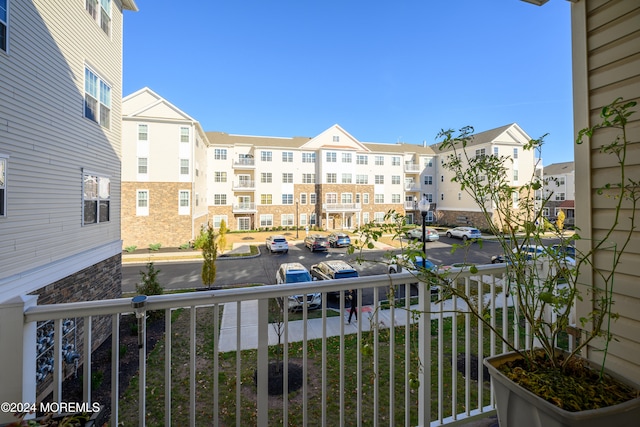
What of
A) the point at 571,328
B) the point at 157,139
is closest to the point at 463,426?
the point at 571,328

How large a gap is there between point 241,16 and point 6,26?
14.1 feet

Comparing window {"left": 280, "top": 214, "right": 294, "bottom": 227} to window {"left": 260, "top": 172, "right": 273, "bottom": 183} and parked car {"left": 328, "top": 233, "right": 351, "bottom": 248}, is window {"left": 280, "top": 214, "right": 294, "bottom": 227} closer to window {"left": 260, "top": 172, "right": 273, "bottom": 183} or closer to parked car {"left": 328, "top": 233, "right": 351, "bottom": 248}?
window {"left": 260, "top": 172, "right": 273, "bottom": 183}

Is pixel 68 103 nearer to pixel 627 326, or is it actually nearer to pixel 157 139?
pixel 627 326

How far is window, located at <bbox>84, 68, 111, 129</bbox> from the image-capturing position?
6684 mm

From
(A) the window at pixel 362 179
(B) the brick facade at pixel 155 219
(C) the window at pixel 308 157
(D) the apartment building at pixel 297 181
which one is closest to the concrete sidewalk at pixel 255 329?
(B) the brick facade at pixel 155 219

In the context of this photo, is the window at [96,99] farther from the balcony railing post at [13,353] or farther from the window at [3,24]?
the balcony railing post at [13,353]

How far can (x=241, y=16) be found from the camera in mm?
6895

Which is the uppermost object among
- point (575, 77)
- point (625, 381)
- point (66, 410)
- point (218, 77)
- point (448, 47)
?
point (218, 77)

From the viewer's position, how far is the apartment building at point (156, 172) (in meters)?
17.3

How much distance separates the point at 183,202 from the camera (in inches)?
709

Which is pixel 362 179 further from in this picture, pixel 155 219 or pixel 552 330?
pixel 552 330

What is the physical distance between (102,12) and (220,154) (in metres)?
18.9

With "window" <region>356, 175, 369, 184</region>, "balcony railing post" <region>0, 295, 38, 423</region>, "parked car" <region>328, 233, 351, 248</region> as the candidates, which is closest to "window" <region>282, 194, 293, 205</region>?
"window" <region>356, 175, 369, 184</region>

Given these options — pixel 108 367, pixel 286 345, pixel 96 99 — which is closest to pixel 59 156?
pixel 96 99
